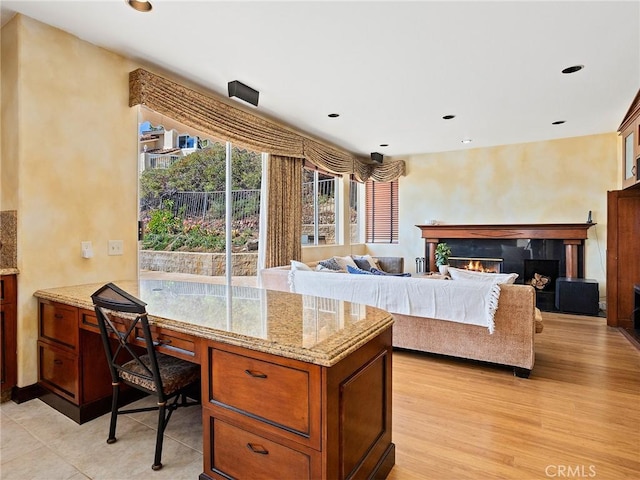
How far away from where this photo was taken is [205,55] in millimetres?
3059

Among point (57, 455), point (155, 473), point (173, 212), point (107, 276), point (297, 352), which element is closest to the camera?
point (297, 352)

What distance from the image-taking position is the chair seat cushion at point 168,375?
1.88 m

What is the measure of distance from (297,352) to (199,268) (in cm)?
370

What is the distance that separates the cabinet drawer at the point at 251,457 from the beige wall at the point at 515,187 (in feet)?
19.6

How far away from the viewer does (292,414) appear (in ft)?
4.47

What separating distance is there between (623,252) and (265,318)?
4849 millimetres

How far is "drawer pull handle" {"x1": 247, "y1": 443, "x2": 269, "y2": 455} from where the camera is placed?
4.78ft

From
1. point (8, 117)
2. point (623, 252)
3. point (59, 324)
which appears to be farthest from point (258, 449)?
point (623, 252)

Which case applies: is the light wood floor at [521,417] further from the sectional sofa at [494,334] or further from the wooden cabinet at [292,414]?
the wooden cabinet at [292,414]

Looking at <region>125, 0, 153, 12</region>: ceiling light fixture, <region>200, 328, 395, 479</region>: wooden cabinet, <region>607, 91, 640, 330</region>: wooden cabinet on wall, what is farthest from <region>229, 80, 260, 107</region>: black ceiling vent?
<region>607, 91, 640, 330</region>: wooden cabinet on wall

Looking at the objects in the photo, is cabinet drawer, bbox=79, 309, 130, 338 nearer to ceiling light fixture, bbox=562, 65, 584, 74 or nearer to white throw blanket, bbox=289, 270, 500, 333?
white throw blanket, bbox=289, 270, 500, 333

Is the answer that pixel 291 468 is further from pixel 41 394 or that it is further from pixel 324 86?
pixel 324 86

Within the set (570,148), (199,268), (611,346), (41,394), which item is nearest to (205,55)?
(199,268)

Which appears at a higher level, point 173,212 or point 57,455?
point 173,212
